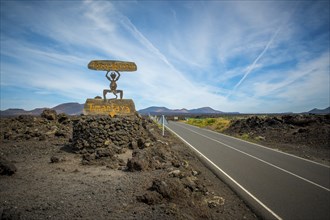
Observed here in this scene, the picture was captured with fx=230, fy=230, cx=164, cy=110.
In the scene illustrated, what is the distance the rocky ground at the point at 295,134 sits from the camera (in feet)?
67.4

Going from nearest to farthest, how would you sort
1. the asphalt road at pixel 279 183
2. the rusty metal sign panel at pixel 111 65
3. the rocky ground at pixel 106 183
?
1. the rocky ground at pixel 106 183
2. the asphalt road at pixel 279 183
3. the rusty metal sign panel at pixel 111 65

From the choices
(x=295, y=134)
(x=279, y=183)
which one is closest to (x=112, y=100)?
(x=279, y=183)

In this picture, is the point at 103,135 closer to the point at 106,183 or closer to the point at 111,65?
the point at 111,65

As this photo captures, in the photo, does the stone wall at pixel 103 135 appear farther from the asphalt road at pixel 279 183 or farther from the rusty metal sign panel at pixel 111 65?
the asphalt road at pixel 279 183

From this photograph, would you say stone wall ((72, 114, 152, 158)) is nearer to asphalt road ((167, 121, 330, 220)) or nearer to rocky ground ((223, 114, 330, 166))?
asphalt road ((167, 121, 330, 220))

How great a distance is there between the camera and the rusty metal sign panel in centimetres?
1368

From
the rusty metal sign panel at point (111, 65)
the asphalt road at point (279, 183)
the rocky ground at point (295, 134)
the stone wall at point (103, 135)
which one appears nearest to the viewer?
the asphalt road at point (279, 183)

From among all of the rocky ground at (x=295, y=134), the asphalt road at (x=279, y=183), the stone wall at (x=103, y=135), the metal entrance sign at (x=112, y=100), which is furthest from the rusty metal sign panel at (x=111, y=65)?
the rocky ground at (x=295, y=134)

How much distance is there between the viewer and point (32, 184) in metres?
7.55

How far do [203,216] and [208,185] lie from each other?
333 cm

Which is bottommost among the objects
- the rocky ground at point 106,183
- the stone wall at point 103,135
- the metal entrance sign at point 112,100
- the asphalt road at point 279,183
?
the asphalt road at point 279,183

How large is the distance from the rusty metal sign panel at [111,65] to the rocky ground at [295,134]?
1453 centimetres

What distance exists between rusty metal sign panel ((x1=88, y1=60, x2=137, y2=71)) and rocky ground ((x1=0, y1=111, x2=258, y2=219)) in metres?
3.08

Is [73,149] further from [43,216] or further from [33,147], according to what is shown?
[43,216]
